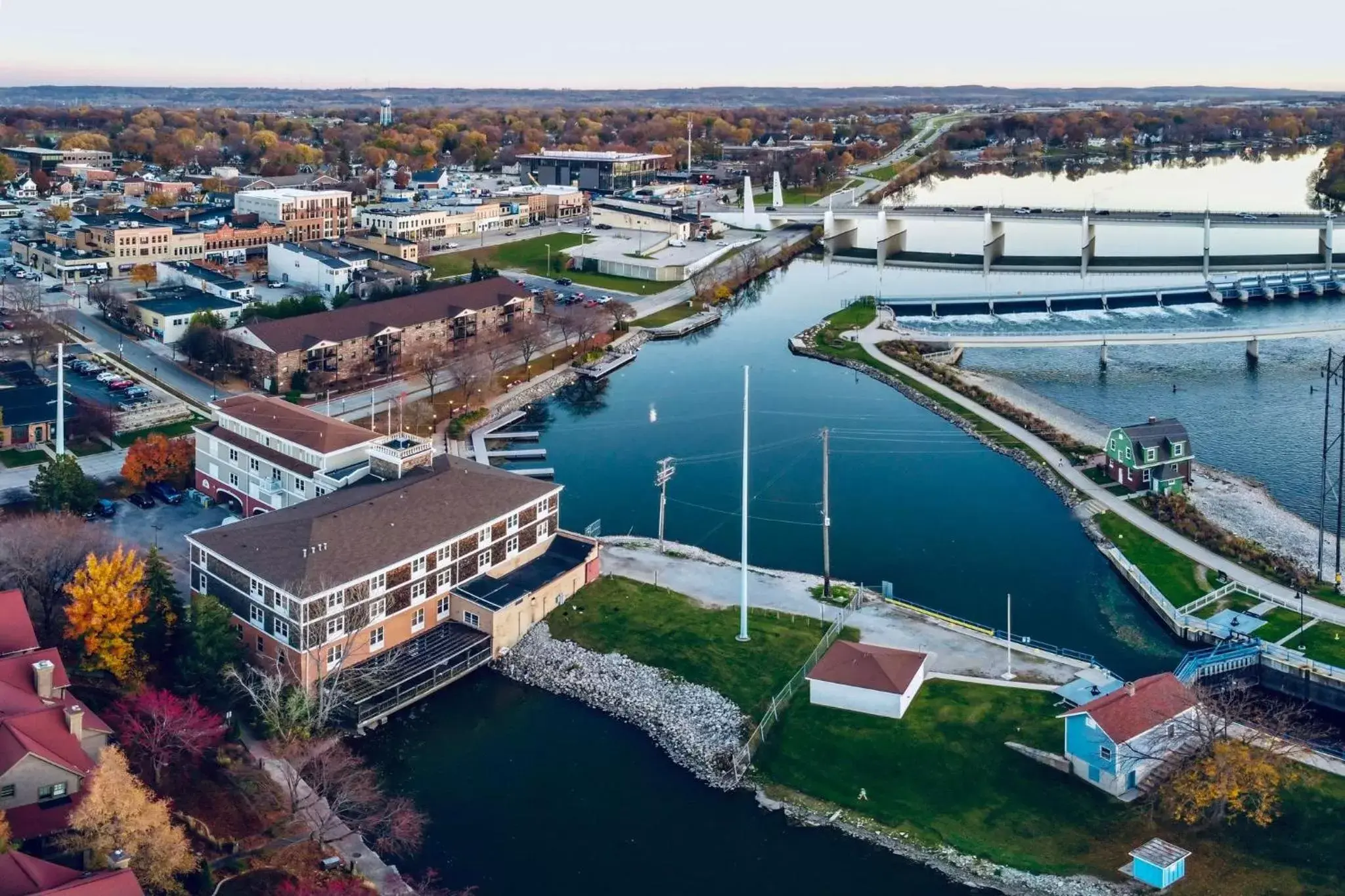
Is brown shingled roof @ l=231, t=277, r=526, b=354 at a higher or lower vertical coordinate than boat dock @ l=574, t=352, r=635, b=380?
higher

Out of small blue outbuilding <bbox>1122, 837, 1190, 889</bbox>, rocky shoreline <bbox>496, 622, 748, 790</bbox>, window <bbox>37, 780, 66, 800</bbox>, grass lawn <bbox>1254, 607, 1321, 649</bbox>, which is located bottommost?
small blue outbuilding <bbox>1122, 837, 1190, 889</bbox>

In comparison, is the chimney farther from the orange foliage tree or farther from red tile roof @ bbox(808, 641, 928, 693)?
the orange foliage tree

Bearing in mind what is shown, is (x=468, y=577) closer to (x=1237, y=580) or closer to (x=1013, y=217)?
(x=1237, y=580)

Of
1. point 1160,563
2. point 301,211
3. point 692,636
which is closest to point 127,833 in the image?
point 692,636

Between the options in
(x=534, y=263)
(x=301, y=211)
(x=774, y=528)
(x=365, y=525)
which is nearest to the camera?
(x=365, y=525)

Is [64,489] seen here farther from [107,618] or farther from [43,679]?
[43,679]

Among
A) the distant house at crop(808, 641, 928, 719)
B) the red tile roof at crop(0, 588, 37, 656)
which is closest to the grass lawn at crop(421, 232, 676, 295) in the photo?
the distant house at crop(808, 641, 928, 719)

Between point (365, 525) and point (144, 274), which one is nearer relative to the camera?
point (365, 525)

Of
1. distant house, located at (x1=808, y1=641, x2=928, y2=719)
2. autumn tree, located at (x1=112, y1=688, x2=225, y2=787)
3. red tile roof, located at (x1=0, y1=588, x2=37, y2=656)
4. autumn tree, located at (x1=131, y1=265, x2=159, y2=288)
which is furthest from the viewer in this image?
autumn tree, located at (x1=131, y1=265, x2=159, y2=288)
